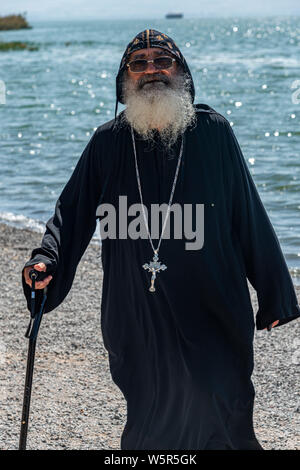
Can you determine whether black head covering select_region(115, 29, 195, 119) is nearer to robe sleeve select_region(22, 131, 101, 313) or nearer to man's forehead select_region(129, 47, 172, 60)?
man's forehead select_region(129, 47, 172, 60)

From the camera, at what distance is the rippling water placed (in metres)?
12.8

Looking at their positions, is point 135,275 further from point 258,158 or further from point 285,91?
point 285,91

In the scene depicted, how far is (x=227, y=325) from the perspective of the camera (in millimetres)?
3787

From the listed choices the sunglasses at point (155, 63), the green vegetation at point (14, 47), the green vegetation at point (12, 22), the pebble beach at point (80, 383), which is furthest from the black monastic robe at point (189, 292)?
the green vegetation at point (12, 22)

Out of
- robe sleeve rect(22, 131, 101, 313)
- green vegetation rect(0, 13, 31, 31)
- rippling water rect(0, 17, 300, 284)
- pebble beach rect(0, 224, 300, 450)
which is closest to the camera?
robe sleeve rect(22, 131, 101, 313)

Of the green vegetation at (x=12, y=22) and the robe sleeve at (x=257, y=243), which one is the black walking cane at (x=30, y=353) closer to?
the robe sleeve at (x=257, y=243)

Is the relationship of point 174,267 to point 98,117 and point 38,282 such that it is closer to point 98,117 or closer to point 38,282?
point 38,282

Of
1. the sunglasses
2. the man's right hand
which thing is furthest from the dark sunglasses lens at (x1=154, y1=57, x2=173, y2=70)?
the man's right hand

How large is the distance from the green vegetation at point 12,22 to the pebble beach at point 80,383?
84.4 meters

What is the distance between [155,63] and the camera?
3930 mm

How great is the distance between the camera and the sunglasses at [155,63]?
12.9 ft

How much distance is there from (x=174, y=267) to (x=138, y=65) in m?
1.04

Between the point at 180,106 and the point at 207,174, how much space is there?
39 centimetres
